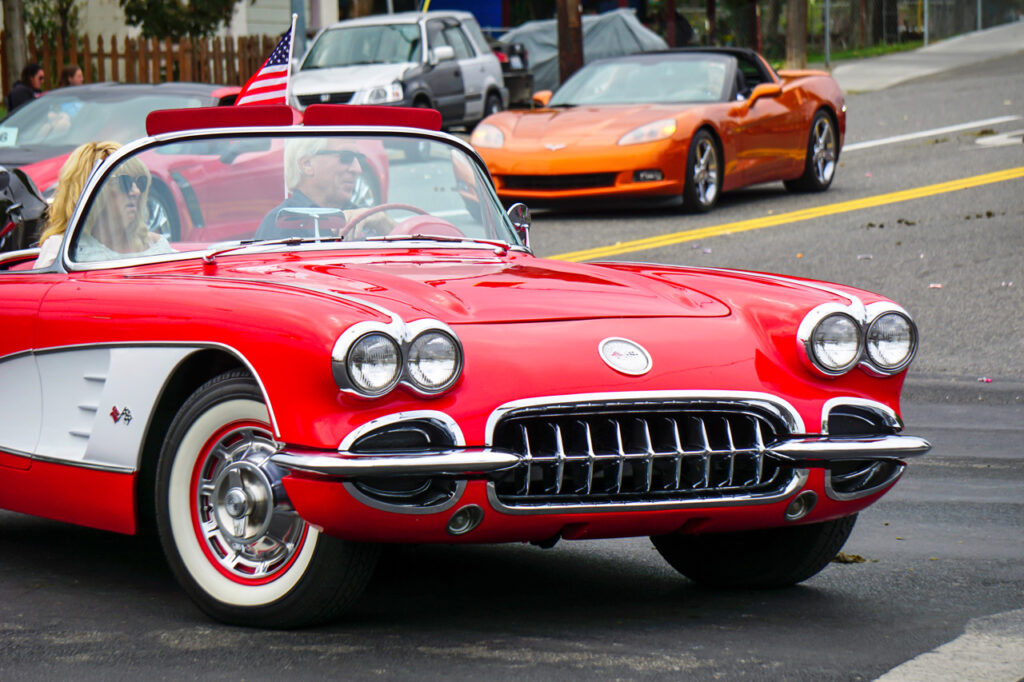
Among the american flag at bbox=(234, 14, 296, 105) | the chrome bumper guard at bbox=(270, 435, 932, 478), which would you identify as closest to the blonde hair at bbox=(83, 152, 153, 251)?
the chrome bumper guard at bbox=(270, 435, 932, 478)

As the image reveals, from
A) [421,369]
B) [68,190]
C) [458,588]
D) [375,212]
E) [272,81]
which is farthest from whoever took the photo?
[272,81]

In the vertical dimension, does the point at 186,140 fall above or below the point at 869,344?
above

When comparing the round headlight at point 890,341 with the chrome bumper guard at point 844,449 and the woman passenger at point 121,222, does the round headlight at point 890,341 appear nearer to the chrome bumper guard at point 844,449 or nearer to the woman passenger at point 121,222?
the chrome bumper guard at point 844,449

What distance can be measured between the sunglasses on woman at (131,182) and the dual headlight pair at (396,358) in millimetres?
1554

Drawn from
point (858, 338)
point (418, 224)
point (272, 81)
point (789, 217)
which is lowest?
point (789, 217)

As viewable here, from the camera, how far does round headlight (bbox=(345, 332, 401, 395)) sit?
4117mm

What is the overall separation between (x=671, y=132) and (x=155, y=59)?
51.3ft

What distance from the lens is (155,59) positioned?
28188 mm

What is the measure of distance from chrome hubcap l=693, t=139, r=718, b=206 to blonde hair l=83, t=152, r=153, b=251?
Result: 9841 mm

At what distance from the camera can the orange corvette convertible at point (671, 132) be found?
1455 centimetres

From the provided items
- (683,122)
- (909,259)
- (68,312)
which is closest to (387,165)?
(68,312)

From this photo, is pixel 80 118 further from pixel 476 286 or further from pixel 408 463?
pixel 408 463

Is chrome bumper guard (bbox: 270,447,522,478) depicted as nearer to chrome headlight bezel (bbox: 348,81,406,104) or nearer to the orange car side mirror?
the orange car side mirror

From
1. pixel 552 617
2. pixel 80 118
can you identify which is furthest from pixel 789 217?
pixel 552 617
